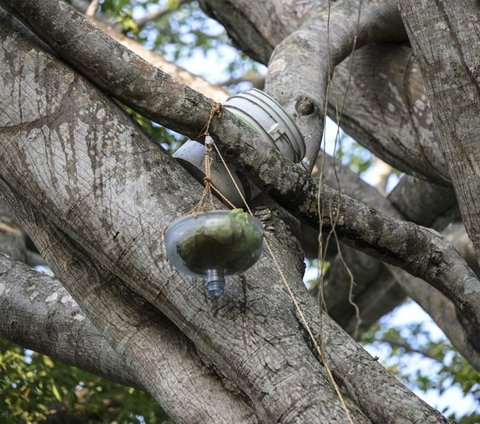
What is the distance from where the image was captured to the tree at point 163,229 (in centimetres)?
255

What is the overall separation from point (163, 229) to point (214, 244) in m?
0.35

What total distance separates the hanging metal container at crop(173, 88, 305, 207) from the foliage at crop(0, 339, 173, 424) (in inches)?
68.7

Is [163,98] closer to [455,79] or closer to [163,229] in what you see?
[163,229]

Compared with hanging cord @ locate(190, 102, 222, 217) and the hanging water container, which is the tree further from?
the hanging water container

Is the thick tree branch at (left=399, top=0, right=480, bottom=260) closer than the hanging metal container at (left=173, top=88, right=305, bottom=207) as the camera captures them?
Yes

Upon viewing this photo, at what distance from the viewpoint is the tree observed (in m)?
2.55

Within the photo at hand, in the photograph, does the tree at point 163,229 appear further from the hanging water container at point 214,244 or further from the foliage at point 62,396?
the foliage at point 62,396

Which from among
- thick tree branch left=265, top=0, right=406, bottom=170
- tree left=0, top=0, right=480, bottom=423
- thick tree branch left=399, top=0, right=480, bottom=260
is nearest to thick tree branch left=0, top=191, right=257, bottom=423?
tree left=0, top=0, right=480, bottom=423

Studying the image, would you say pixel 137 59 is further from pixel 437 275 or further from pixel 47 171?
pixel 437 275

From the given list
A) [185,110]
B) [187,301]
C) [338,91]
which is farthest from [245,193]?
[338,91]

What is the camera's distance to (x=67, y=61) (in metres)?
2.92

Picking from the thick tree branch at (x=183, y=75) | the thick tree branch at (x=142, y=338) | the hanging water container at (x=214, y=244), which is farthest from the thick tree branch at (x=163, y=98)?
the thick tree branch at (x=183, y=75)

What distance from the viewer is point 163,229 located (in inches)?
105

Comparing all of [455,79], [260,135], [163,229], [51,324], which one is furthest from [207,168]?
[51,324]
